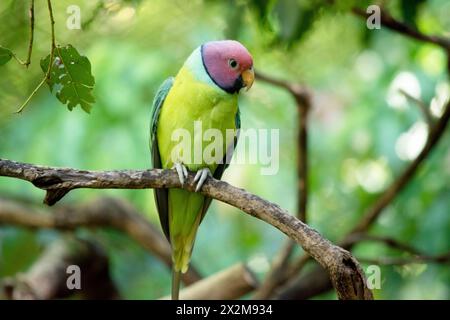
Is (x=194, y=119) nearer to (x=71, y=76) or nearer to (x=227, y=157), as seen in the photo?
(x=227, y=157)

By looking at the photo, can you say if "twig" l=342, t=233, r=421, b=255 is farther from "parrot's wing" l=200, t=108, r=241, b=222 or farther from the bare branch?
"parrot's wing" l=200, t=108, r=241, b=222

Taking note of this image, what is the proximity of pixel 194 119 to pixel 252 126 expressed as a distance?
1343 millimetres

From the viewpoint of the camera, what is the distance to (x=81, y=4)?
251cm

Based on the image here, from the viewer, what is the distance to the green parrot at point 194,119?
207 centimetres

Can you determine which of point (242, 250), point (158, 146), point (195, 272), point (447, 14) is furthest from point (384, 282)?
point (447, 14)

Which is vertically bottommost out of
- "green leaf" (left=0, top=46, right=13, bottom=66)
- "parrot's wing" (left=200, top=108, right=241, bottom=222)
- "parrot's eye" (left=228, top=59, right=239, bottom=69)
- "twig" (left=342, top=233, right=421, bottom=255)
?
"twig" (left=342, top=233, right=421, bottom=255)

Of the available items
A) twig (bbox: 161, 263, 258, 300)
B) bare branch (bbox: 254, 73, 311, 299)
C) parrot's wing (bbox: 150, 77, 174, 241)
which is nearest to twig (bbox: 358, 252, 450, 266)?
bare branch (bbox: 254, 73, 311, 299)

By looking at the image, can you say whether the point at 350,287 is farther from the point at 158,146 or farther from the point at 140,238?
the point at 140,238

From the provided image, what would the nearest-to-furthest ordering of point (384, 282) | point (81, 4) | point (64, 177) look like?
point (64, 177)
point (81, 4)
point (384, 282)

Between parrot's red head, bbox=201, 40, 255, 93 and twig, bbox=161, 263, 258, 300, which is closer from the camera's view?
parrot's red head, bbox=201, 40, 255, 93

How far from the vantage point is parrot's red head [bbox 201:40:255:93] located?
6.61 ft

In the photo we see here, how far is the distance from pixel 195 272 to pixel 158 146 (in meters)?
1.06

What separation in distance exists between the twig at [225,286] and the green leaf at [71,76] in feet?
3.87

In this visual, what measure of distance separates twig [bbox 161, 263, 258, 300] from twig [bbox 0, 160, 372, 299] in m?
0.83
